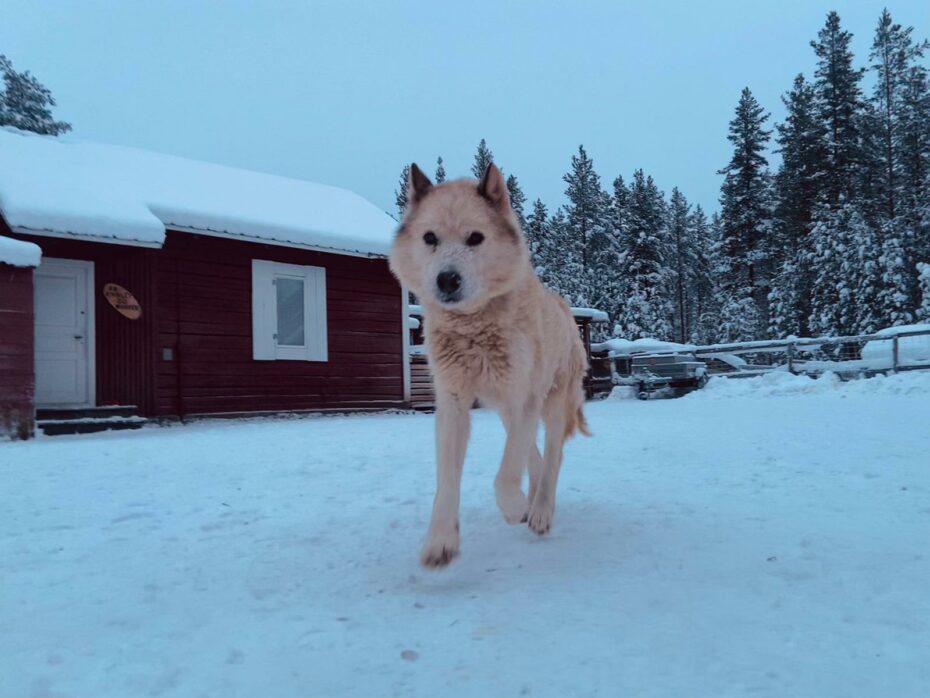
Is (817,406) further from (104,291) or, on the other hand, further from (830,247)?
(830,247)

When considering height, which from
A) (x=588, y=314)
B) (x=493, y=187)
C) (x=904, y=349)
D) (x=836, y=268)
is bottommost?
(x=904, y=349)

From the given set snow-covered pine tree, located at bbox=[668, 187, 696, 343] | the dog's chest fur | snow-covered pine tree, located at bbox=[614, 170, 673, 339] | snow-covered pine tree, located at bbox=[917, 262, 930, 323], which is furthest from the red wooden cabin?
snow-covered pine tree, located at bbox=[668, 187, 696, 343]

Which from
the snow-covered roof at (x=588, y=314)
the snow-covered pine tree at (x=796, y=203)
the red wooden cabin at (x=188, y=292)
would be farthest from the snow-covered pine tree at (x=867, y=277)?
the red wooden cabin at (x=188, y=292)

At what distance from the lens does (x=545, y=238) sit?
43000 millimetres

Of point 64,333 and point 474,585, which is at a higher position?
point 64,333

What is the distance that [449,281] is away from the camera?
123 inches

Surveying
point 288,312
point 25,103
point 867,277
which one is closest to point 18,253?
point 288,312

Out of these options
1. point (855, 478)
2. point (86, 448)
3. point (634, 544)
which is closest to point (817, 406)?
point (855, 478)

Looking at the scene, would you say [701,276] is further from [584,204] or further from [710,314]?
[584,204]

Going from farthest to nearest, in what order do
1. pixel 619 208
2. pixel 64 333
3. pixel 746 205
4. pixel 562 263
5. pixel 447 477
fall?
pixel 619 208
pixel 562 263
pixel 746 205
pixel 64 333
pixel 447 477

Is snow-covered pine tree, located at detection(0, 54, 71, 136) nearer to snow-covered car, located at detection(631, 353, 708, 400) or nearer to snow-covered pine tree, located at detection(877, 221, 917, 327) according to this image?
snow-covered car, located at detection(631, 353, 708, 400)

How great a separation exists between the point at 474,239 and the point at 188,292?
10.5 meters

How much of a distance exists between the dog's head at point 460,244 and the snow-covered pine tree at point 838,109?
3384 cm

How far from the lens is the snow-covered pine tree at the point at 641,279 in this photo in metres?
39.6
